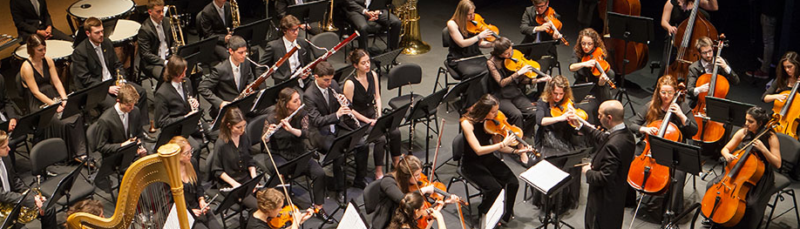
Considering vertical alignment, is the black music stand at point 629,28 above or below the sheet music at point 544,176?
above

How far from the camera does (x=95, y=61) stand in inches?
311

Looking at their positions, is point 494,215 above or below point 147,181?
below

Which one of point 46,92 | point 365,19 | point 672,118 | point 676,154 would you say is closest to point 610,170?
point 676,154

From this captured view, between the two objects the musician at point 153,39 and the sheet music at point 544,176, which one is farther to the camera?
the musician at point 153,39

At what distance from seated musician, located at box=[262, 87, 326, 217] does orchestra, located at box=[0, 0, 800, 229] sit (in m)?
0.02

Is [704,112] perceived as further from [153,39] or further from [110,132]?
[153,39]

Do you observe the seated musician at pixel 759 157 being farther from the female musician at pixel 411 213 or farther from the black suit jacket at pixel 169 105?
the black suit jacket at pixel 169 105

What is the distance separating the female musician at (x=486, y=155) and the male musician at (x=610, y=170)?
2.20 ft

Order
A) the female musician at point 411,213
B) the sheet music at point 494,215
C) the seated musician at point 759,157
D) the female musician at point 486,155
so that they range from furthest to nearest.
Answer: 1. the female musician at point 486,155
2. the seated musician at point 759,157
3. the female musician at point 411,213
4. the sheet music at point 494,215

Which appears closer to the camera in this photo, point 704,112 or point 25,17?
point 704,112

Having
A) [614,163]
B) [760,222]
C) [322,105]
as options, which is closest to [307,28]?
[322,105]

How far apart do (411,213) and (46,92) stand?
13.5 feet

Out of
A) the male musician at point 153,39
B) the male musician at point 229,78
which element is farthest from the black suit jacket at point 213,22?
the male musician at point 229,78

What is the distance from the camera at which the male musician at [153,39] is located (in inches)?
327
